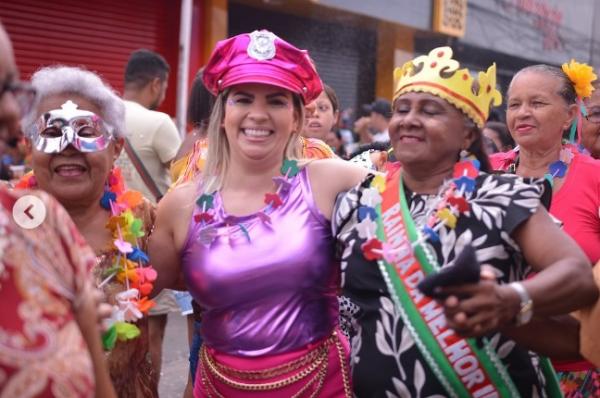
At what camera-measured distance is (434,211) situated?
238 centimetres

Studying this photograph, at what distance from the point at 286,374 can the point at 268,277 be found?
35cm

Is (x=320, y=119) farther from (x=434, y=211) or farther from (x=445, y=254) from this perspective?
(x=445, y=254)

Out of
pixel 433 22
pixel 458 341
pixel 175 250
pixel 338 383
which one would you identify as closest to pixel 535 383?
pixel 458 341

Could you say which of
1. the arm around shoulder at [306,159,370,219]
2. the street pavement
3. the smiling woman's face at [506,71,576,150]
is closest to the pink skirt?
the arm around shoulder at [306,159,370,219]

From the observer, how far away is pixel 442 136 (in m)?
2.45

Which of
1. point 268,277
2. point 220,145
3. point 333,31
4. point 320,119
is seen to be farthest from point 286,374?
point 333,31

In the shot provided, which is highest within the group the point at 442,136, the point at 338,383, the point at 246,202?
the point at 442,136

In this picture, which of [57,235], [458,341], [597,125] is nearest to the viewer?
[57,235]

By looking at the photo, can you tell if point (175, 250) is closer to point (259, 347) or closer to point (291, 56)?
point (259, 347)

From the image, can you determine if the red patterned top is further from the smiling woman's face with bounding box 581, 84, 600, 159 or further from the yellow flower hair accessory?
the smiling woman's face with bounding box 581, 84, 600, 159

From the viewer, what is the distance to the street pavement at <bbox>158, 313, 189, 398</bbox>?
5.34 metres

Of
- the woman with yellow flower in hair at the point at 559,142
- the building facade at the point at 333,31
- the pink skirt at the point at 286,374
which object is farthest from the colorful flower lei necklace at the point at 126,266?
the building facade at the point at 333,31

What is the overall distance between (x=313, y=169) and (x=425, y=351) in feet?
2.87

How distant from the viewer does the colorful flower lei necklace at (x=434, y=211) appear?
2287 millimetres
